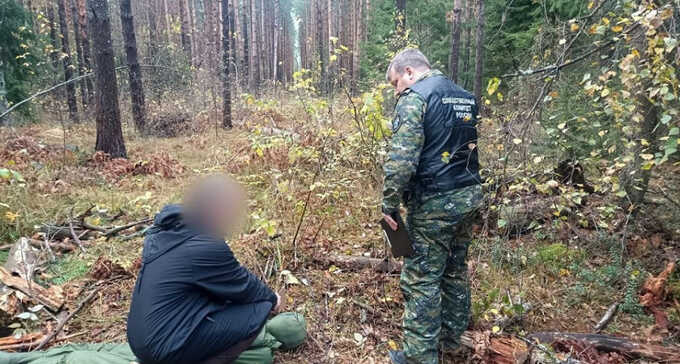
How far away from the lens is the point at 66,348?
254 centimetres

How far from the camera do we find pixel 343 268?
3.76 metres

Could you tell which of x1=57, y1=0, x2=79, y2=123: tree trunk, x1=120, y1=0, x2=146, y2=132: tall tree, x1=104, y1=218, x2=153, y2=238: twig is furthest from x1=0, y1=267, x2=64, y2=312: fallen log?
x1=57, y1=0, x2=79, y2=123: tree trunk

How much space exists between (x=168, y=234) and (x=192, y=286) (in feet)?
1.02

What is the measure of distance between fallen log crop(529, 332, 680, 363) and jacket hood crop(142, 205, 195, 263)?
2356 millimetres

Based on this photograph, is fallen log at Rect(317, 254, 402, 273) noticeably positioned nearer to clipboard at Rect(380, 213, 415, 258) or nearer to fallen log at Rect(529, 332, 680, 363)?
clipboard at Rect(380, 213, 415, 258)

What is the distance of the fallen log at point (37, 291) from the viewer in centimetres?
305

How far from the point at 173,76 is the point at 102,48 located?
19.1 feet

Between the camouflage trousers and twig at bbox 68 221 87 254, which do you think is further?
twig at bbox 68 221 87 254

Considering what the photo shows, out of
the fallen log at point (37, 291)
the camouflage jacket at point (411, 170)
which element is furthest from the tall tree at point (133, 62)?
the camouflage jacket at point (411, 170)

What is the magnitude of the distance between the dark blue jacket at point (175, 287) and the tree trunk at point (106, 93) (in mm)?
6271

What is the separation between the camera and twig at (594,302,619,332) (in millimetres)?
3028

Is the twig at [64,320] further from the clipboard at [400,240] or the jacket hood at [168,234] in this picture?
the clipboard at [400,240]

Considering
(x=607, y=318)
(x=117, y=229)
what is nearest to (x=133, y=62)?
(x=117, y=229)

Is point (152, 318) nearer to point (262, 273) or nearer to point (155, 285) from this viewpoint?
point (155, 285)
